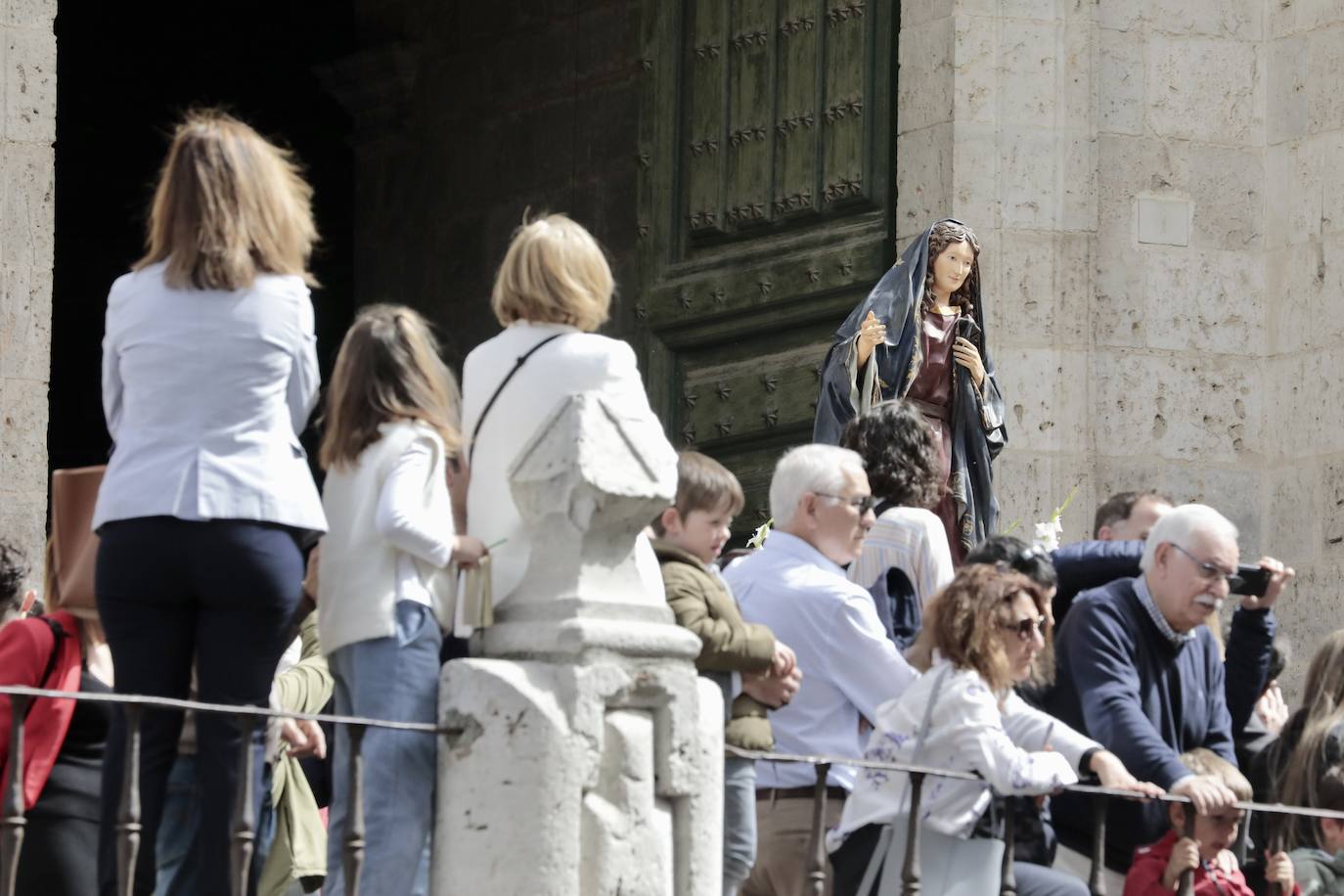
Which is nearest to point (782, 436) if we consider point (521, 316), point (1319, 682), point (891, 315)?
point (891, 315)

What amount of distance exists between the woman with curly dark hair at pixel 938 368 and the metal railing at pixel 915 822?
2941 mm

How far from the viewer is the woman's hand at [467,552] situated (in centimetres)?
671

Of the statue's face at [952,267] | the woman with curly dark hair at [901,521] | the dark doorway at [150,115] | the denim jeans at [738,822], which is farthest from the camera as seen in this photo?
the dark doorway at [150,115]

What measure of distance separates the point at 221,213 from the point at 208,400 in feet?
1.41

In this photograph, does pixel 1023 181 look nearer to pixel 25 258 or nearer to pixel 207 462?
pixel 25 258

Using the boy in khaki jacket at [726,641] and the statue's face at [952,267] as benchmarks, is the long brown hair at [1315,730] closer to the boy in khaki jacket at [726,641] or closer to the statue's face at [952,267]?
the boy in khaki jacket at [726,641]

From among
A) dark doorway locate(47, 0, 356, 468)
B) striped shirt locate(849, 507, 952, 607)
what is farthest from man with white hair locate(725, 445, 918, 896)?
dark doorway locate(47, 0, 356, 468)

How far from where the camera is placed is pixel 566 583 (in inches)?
265

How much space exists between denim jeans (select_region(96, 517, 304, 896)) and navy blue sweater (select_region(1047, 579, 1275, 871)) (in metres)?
2.30

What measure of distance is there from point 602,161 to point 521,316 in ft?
29.7

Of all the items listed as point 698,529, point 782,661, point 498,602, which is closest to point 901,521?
point 698,529

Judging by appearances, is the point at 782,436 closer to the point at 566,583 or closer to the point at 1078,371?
the point at 1078,371

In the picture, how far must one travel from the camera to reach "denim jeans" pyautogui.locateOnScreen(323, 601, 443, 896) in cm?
667

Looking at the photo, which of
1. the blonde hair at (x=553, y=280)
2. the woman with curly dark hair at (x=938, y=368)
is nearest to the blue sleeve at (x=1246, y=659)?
the woman with curly dark hair at (x=938, y=368)
